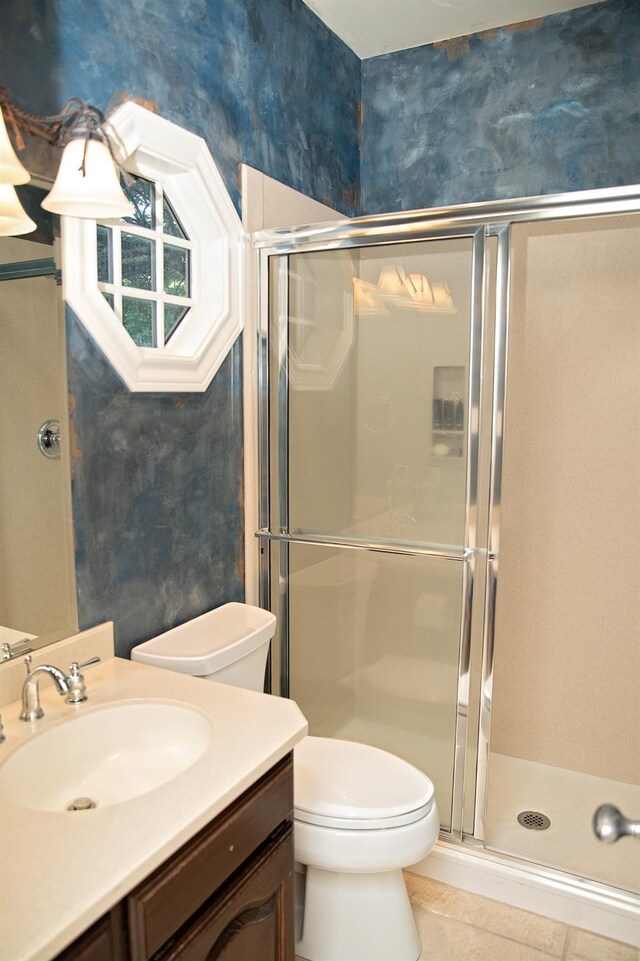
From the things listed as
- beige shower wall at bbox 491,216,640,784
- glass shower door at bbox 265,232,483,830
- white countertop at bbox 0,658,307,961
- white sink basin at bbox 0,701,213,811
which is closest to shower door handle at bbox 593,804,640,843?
white countertop at bbox 0,658,307,961

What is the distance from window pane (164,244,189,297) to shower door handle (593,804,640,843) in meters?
1.57

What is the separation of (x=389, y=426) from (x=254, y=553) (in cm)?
61

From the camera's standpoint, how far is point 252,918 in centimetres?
132

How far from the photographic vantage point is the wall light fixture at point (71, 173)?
57.6 inches

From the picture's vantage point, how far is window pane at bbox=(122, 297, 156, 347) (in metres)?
1.80

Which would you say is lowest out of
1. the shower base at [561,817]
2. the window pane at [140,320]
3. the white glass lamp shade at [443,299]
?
the shower base at [561,817]

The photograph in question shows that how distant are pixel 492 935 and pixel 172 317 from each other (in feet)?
6.27

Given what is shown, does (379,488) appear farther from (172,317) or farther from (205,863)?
(205,863)

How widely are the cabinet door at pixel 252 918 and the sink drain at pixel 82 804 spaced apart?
29cm

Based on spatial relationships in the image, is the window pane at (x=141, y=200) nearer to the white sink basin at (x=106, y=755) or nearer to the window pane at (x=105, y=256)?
the window pane at (x=105, y=256)

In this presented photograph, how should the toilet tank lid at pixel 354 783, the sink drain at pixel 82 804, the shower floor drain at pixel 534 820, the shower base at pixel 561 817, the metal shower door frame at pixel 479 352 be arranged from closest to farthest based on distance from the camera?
the sink drain at pixel 82 804, the toilet tank lid at pixel 354 783, the metal shower door frame at pixel 479 352, the shower base at pixel 561 817, the shower floor drain at pixel 534 820

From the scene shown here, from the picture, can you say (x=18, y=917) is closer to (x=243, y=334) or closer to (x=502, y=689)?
(x=243, y=334)

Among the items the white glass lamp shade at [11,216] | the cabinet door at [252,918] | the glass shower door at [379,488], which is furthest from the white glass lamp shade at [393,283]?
the cabinet door at [252,918]

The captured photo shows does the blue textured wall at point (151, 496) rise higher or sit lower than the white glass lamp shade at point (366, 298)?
lower
